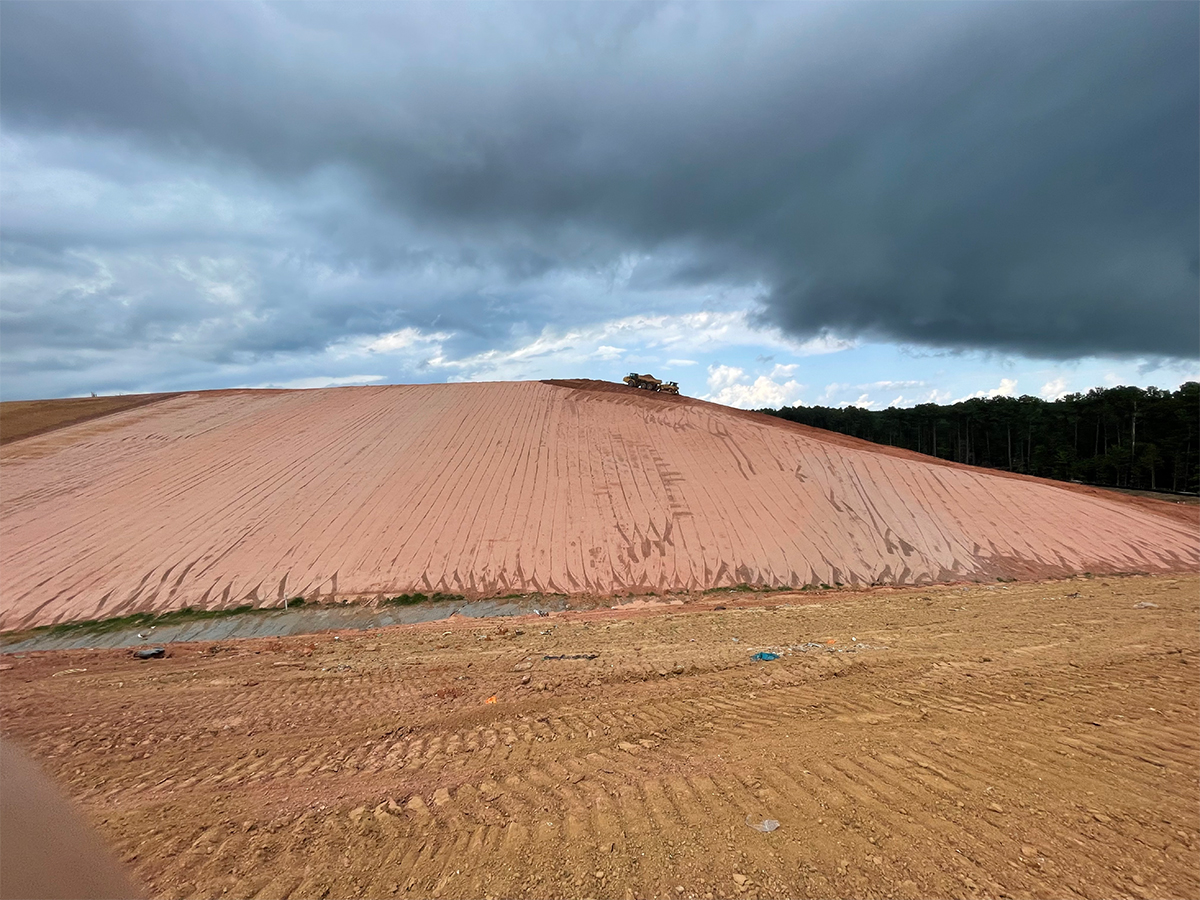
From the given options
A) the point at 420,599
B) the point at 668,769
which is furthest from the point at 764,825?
the point at 420,599

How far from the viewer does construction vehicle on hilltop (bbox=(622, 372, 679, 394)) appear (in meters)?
35.9

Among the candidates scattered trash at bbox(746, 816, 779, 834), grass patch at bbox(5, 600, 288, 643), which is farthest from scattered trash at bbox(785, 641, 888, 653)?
grass patch at bbox(5, 600, 288, 643)

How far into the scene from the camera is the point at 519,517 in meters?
19.2

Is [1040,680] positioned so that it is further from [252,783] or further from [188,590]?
[188,590]

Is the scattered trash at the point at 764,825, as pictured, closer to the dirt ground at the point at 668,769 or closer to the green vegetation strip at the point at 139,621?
the dirt ground at the point at 668,769

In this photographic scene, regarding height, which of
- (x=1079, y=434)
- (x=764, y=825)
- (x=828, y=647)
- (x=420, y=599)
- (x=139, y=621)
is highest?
(x=1079, y=434)

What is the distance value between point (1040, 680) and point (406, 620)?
13.0 meters

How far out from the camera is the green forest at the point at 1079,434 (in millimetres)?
36625

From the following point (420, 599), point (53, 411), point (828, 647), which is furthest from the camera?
point (53, 411)

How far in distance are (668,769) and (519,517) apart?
15261mm

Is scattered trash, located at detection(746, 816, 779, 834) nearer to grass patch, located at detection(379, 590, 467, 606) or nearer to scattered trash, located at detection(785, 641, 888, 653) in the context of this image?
scattered trash, located at detection(785, 641, 888, 653)

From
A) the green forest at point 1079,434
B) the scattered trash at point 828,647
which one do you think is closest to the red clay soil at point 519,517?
the scattered trash at point 828,647

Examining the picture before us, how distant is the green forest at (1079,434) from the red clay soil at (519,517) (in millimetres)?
23248

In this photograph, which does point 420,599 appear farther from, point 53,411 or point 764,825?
point 53,411
